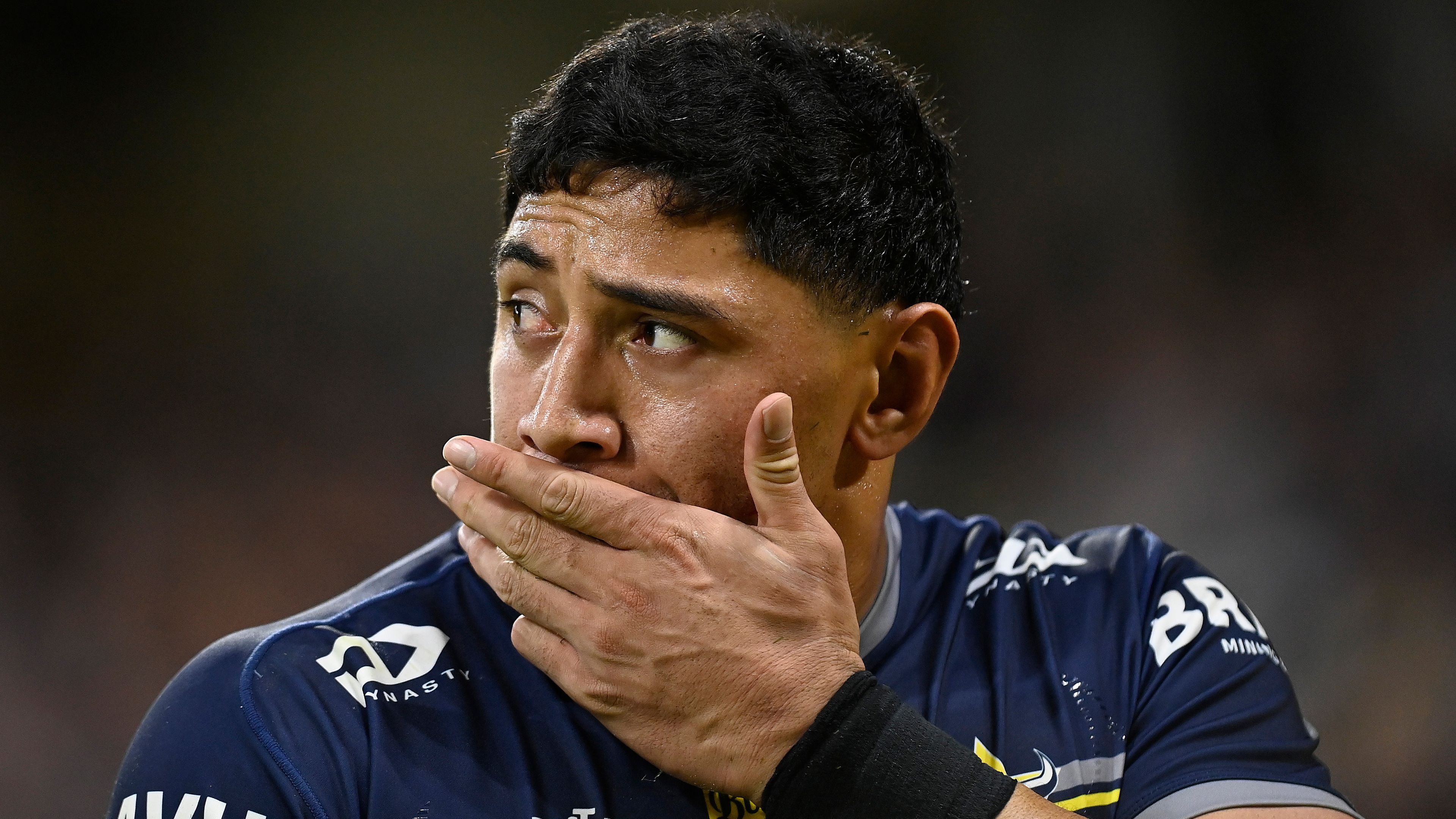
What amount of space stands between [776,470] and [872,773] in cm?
40

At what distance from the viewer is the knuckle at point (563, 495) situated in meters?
1.39

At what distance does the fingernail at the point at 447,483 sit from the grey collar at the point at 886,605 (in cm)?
73

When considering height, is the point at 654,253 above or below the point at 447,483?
above

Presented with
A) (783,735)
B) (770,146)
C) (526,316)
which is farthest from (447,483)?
(770,146)

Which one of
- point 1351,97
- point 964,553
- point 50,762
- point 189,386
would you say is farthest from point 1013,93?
point 50,762

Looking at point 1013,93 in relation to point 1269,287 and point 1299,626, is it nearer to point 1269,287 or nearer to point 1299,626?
point 1269,287

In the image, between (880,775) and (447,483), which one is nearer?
(880,775)

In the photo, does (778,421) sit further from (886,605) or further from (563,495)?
(886,605)

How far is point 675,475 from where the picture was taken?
152cm

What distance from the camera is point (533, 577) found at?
1458 mm

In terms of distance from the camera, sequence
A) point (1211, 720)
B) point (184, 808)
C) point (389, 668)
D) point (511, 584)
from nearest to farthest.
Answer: point (184, 808)
point (511, 584)
point (389, 668)
point (1211, 720)

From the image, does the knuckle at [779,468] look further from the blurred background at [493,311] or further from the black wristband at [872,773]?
the blurred background at [493,311]

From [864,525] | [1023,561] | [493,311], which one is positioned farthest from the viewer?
[493,311]

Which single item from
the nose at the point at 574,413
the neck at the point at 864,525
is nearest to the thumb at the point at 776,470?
the nose at the point at 574,413
